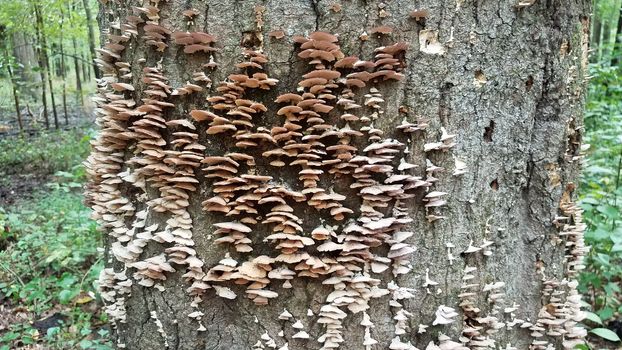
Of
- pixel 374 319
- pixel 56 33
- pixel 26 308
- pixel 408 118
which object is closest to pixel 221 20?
pixel 408 118

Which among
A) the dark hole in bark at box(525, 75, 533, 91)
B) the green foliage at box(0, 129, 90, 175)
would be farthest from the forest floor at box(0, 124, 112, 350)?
the dark hole in bark at box(525, 75, 533, 91)

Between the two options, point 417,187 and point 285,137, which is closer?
point 285,137

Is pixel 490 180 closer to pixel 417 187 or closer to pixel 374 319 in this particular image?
pixel 417 187

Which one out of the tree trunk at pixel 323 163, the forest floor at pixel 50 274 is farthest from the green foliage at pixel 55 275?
the tree trunk at pixel 323 163

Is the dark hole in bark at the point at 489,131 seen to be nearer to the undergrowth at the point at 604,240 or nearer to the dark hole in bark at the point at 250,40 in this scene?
the undergrowth at the point at 604,240

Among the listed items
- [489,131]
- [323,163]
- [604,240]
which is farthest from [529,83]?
[604,240]

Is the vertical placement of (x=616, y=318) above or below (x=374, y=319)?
below
